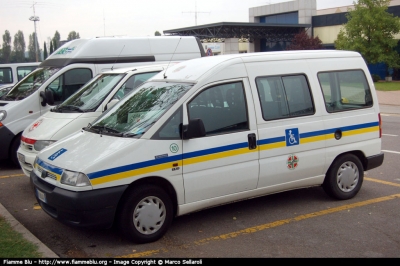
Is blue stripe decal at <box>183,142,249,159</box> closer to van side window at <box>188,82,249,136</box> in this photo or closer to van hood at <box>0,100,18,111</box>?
van side window at <box>188,82,249,136</box>

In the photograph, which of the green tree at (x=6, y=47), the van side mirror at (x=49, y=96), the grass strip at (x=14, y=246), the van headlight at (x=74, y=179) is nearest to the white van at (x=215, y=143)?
the van headlight at (x=74, y=179)

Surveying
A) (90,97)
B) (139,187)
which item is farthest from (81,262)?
(90,97)

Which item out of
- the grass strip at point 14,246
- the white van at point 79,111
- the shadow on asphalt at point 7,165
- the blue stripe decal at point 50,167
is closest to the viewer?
the grass strip at point 14,246

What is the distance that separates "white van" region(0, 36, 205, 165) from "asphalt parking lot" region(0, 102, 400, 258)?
7.38 feet

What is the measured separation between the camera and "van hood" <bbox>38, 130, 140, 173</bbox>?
5.39m

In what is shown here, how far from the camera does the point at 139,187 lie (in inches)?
219

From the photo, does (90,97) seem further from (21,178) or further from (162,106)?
(162,106)

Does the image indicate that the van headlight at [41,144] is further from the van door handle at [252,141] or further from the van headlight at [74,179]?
the van door handle at [252,141]

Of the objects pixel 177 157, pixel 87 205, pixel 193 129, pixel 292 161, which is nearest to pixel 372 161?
pixel 292 161

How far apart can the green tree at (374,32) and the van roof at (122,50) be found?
3105 centimetres

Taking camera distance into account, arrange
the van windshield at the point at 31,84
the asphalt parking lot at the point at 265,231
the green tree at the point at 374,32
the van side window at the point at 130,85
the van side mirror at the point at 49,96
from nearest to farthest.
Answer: the asphalt parking lot at the point at 265,231
the van side window at the point at 130,85
the van side mirror at the point at 49,96
the van windshield at the point at 31,84
the green tree at the point at 374,32

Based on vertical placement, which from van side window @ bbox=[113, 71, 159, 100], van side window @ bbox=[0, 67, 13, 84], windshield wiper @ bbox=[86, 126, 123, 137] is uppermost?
van side window @ bbox=[0, 67, 13, 84]

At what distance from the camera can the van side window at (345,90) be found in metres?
7.05

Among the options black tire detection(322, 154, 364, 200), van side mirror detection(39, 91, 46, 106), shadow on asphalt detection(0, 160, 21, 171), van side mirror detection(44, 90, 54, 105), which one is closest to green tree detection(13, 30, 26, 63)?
shadow on asphalt detection(0, 160, 21, 171)
